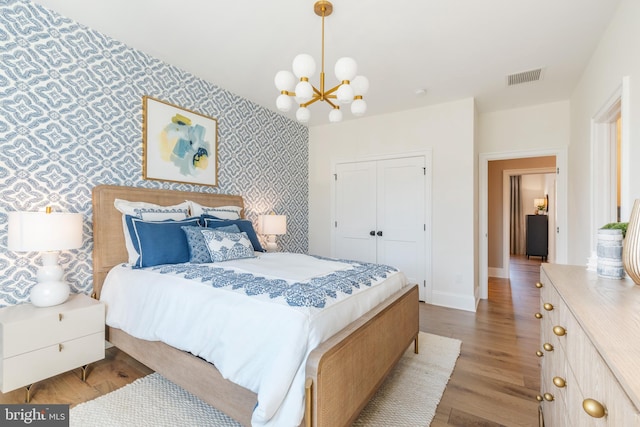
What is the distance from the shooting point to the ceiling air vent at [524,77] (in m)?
3.07

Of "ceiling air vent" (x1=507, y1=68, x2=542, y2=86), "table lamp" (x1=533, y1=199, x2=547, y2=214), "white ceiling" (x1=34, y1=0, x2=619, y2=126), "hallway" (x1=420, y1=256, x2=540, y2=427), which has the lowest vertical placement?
"hallway" (x1=420, y1=256, x2=540, y2=427)

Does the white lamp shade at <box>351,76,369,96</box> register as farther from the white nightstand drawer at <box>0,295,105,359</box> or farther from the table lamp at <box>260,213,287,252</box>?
the white nightstand drawer at <box>0,295,105,359</box>

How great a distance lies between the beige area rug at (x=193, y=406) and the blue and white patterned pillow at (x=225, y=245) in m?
0.98

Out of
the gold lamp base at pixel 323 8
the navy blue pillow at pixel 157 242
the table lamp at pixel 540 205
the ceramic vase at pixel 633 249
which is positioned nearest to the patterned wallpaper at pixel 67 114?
the navy blue pillow at pixel 157 242

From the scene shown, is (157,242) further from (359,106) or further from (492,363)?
(492,363)

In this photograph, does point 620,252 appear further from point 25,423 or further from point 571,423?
point 25,423

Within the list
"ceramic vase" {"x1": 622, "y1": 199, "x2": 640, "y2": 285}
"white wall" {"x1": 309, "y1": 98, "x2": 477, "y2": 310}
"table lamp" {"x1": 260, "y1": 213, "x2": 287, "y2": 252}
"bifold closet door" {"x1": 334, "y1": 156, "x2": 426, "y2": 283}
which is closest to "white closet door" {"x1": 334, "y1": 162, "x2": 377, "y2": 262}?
"bifold closet door" {"x1": 334, "y1": 156, "x2": 426, "y2": 283}

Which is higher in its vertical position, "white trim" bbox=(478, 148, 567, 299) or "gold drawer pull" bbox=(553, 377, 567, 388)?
"white trim" bbox=(478, 148, 567, 299)

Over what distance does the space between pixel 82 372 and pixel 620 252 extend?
10.9ft

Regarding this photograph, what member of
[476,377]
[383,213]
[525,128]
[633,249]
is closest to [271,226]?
[383,213]

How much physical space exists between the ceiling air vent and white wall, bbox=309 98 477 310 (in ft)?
1.67

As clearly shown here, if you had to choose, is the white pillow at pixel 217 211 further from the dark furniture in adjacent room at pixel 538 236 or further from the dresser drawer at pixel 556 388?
the dark furniture in adjacent room at pixel 538 236

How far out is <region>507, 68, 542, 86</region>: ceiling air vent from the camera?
10.1ft

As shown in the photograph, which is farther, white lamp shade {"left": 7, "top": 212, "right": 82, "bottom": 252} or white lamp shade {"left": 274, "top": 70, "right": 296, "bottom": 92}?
white lamp shade {"left": 274, "top": 70, "right": 296, "bottom": 92}
